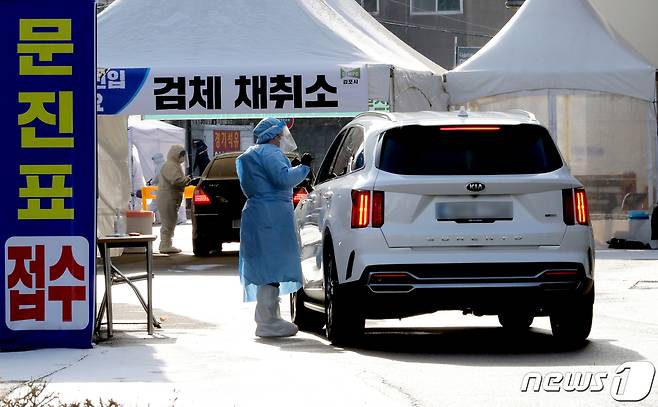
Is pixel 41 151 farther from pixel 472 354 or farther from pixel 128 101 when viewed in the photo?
pixel 128 101

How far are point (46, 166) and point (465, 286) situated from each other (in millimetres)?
3158

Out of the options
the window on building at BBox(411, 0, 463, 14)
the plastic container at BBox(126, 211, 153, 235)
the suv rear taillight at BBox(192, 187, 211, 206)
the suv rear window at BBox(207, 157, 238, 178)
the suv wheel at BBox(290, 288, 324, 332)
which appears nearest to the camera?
→ the suv wheel at BBox(290, 288, 324, 332)

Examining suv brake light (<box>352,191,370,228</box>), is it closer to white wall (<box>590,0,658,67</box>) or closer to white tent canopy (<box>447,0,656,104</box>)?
white tent canopy (<box>447,0,656,104</box>)

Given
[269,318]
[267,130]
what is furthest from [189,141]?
[269,318]

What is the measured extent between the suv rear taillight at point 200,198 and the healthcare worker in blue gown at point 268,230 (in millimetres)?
12215

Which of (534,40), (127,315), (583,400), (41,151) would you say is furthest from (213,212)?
(583,400)

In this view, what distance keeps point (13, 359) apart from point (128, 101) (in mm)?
12571

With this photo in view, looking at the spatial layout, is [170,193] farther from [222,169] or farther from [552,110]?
[552,110]

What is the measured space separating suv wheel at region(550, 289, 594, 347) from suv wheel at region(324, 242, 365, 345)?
1.53 m

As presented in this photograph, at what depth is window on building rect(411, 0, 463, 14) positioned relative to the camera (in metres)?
64.1

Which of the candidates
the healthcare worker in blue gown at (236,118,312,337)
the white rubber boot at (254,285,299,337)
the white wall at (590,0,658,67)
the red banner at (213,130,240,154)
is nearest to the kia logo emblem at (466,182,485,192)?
the healthcare worker in blue gown at (236,118,312,337)

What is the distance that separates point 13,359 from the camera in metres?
11.5

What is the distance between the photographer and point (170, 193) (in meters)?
29.3

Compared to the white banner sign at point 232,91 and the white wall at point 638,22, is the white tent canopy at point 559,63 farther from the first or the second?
the white wall at point 638,22
